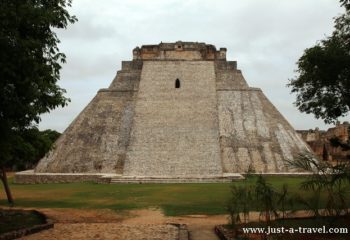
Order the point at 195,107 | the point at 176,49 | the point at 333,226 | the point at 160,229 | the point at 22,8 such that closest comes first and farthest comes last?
the point at 333,226
the point at 22,8
the point at 160,229
the point at 195,107
the point at 176,49

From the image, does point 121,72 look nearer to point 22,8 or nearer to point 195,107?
point 195,107

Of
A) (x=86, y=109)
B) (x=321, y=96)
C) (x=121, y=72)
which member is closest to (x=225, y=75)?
(x=121, y=72)

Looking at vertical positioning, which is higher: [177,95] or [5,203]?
[177,95]

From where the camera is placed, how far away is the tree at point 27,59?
25.6ft

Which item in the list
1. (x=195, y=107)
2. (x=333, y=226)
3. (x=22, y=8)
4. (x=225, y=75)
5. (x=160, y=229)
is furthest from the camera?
(x=225, y=75)

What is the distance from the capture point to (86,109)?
26328 mm

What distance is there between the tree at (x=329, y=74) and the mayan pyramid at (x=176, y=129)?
7.44 m

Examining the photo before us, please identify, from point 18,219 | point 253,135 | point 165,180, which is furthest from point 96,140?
point 18,219

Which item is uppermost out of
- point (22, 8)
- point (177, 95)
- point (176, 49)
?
point (176, 49)

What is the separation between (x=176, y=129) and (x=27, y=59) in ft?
53.8

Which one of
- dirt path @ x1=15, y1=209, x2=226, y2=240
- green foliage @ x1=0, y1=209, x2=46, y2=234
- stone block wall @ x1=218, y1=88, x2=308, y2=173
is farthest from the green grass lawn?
stone block wall @ x1=218, y1=88, x2=308, y2=173

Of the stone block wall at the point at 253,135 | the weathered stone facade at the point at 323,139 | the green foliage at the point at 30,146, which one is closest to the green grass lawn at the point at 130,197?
the green foliage at the point at 30,146

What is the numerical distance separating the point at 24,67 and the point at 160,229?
3.95 meters

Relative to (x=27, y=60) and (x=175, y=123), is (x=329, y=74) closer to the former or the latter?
(x=27, y=60)
